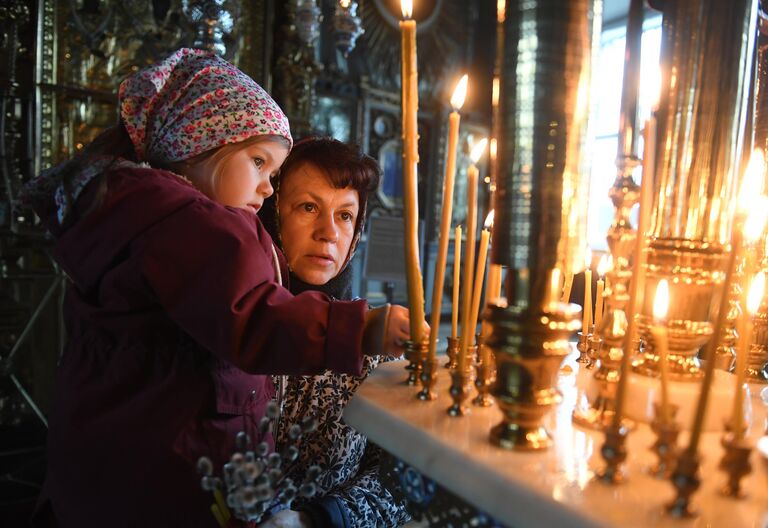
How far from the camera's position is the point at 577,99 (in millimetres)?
499

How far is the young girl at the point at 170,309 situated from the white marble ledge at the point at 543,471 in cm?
16

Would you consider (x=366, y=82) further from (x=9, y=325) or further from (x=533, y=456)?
(x=533, y=456)

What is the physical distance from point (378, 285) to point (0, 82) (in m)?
3.33

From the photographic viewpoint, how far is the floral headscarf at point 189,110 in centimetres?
105

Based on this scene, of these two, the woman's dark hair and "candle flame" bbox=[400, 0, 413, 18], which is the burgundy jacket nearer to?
"candle flame" bbox=[400, 0, 413, 18]

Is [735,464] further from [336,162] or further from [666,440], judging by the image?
[336,162]

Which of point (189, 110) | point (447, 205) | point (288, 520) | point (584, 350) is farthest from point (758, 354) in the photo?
point (189, 110)

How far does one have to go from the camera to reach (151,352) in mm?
940

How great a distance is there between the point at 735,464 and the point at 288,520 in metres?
0.80

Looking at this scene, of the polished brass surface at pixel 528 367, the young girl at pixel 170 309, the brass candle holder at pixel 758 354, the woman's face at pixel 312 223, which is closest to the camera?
the polished brass surface at pixel 528 367

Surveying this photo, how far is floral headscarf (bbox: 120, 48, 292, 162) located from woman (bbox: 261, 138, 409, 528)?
0.38 m

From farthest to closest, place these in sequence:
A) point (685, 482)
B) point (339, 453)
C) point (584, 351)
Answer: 1. point (339, 453)
2. point (584, 351)
3. point (685, 482)

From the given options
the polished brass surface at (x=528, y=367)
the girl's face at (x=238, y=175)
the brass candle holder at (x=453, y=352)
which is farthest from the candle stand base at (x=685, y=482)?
the girl's face at (x=238, y=175)

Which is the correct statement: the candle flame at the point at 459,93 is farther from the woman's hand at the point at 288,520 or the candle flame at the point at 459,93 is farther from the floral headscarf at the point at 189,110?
the woman's hand at the point at 288,520
